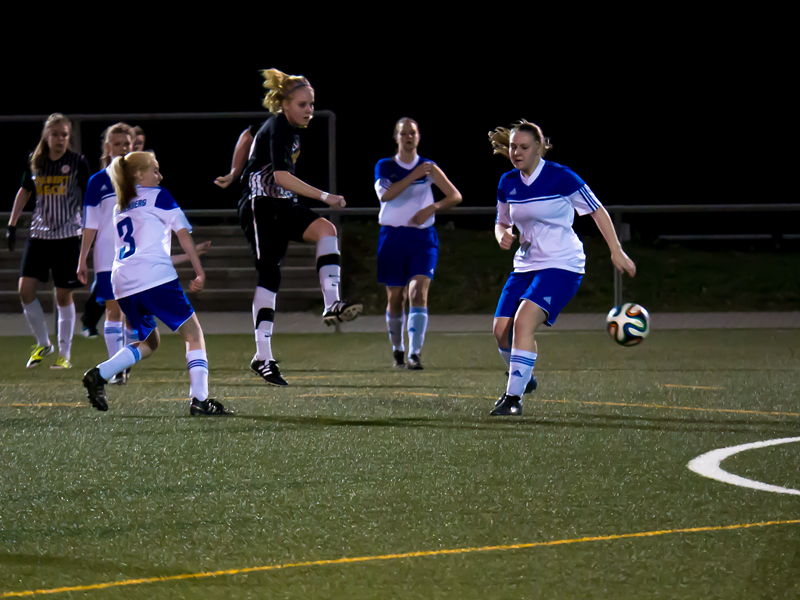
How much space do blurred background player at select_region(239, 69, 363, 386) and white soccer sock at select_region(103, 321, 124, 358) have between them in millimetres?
974

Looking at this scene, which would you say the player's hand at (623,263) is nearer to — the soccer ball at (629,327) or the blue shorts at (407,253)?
the soccer ball at (629,327)

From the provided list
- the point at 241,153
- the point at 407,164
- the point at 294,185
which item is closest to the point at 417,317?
the point at 407,164

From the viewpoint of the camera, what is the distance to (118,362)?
21.5ft

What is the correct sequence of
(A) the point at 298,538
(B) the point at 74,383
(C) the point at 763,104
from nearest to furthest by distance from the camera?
1. (A) the point at 298,538
2. (B) the point at 74,383
3. (C) the point at 763,104

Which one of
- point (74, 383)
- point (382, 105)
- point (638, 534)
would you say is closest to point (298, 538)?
point (638, 534)

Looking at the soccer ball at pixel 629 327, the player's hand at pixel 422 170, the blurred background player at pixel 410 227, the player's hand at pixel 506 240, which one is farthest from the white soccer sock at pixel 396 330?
the player's hand at pixel 506 240

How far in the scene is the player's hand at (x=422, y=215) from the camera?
30.5 feet

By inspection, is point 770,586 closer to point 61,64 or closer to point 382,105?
point 382,105

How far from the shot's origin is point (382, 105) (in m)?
20.1

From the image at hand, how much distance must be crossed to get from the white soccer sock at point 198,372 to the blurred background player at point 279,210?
1.14 meters

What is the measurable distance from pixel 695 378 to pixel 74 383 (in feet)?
14.5

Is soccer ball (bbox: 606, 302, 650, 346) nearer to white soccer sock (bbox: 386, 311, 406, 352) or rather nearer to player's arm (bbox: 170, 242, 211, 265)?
player's arm (bbox: 170, 242, 211, 265)

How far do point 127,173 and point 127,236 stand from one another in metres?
0.35

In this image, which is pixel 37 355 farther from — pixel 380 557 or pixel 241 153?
pixel 380 557
